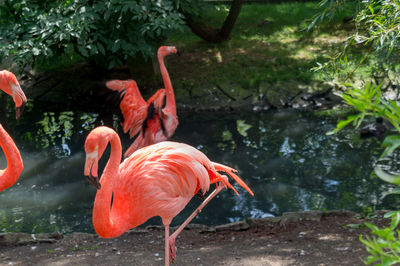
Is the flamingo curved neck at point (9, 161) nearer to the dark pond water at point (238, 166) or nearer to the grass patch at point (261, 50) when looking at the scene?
the dark pond water at point (238, 166)

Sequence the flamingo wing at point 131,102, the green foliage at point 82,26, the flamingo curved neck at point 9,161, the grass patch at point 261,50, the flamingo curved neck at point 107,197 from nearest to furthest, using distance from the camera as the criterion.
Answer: the flamingo curved neck at point 107,197 → the flamingo curved neck at point 9,161 → the flamingo wing at point 131,102 → the green foliage at point 82,26 → the grass patch at point 261,50

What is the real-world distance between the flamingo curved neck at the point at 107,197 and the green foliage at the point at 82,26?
12.5ft

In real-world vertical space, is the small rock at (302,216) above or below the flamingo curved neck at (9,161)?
below

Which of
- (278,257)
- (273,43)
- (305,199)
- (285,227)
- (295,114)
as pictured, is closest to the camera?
(278,257)

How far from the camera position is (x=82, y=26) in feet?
21.5

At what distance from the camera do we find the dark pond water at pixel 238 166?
15.7ft

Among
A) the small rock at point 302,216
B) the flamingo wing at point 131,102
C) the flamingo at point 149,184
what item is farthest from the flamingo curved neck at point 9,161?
the flamingo wing at point 131,102

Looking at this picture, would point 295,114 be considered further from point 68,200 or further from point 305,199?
point 68,200

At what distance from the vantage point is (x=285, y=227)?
4.20 meters

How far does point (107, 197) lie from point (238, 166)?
314cm

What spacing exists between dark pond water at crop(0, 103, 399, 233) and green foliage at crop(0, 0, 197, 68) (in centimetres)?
124

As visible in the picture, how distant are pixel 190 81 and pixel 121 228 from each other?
5.82 meters

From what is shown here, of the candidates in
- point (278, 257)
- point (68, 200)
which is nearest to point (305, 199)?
point (278, 257)

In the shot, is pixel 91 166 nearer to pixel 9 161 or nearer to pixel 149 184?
pixel 149 184
